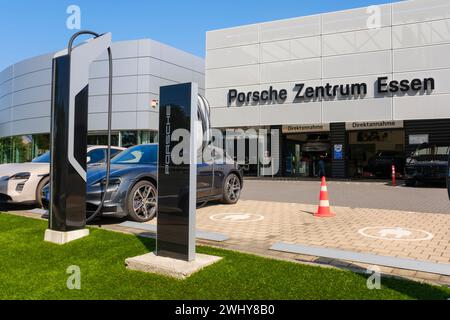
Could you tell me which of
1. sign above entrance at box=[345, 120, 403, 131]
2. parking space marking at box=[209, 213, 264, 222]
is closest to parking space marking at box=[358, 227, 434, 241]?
parking space marking at box=[209, 213, 264, 222]

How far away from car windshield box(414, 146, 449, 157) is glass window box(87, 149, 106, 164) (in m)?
12.1

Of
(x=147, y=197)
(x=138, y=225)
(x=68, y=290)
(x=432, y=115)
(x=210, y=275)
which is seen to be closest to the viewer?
(x=68, y=290)

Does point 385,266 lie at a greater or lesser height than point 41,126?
lesser

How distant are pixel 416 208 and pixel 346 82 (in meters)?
10.6

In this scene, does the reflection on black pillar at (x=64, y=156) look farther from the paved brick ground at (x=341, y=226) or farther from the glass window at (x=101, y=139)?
the glass window at (x=101, y=139)

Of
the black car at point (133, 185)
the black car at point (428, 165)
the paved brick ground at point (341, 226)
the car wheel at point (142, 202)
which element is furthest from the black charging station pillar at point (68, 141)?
the black car at point (428, 165)

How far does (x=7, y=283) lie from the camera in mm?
3543

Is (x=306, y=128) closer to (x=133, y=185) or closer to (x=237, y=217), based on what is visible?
(x=237, y=217)

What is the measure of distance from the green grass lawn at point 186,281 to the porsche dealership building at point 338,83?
1539 cm

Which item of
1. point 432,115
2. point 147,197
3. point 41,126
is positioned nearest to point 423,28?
point 432,115

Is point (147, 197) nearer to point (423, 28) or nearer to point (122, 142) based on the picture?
point (423, 28)

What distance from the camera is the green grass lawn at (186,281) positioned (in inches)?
128

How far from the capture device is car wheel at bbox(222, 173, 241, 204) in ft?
30.1

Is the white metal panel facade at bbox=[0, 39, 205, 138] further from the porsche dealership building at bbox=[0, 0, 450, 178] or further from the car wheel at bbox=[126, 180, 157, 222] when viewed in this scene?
the car wheel at bbox=[126, 180, 157, 222]
